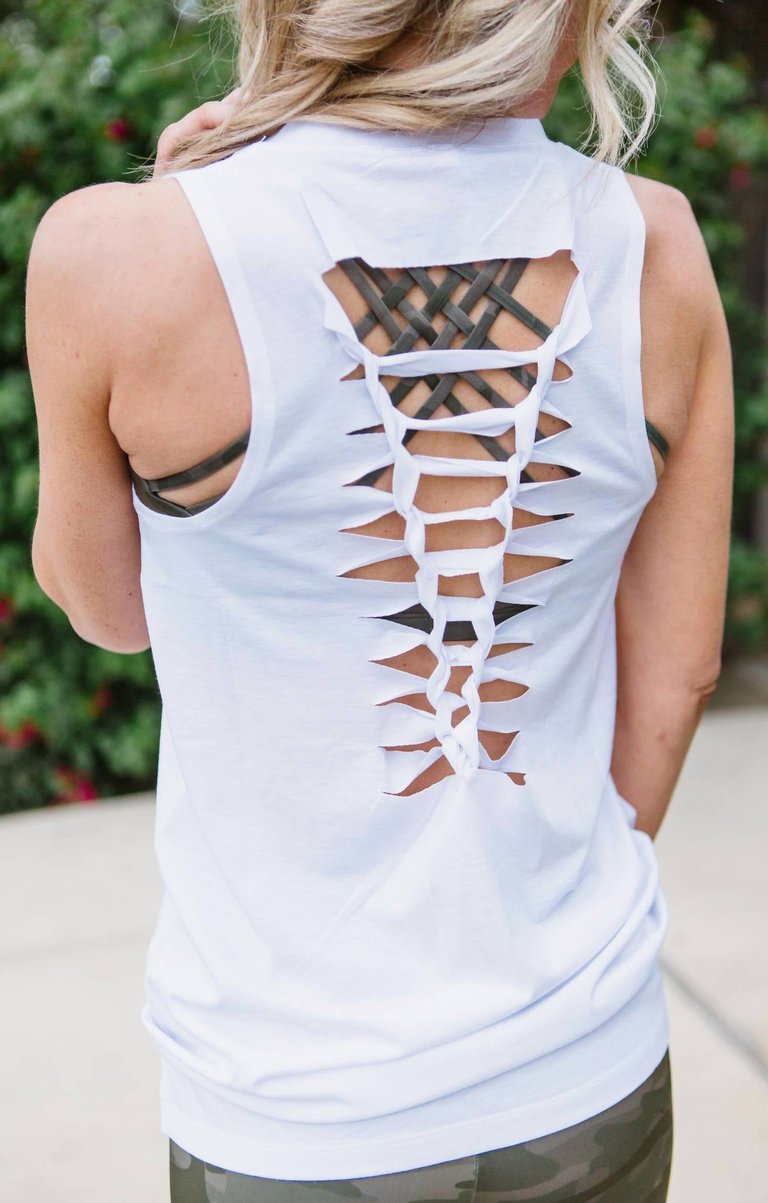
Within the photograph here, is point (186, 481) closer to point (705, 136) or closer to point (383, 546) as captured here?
point (383, 546)

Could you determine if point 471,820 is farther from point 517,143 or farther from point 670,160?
point 670,160

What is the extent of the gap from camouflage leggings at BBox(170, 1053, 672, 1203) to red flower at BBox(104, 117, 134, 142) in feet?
11.1

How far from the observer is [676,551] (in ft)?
4.21

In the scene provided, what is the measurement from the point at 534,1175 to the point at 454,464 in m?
0.62

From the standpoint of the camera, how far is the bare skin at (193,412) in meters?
0.90

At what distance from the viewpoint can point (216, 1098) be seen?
1055mm

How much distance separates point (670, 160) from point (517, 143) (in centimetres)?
387

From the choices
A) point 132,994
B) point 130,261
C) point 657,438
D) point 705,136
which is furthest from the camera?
point 705,136

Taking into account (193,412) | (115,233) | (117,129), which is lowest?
(117,129)

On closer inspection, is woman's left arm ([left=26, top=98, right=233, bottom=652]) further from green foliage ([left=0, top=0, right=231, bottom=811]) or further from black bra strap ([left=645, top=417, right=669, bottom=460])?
green foliage ([left=0, top=0, right=231, bottom=811])

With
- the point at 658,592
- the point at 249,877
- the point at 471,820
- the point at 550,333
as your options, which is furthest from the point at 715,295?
the point at 249,877

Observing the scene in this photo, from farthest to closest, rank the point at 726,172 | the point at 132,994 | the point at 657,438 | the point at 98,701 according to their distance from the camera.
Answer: the point at 726,172 → the point at 98,701 → the point at 132,994 → the point at 657,438

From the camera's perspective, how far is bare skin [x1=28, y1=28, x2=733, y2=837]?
90 cm

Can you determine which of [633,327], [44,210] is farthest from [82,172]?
[633,327]
